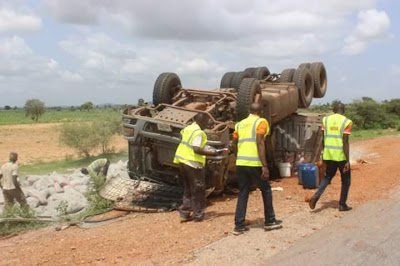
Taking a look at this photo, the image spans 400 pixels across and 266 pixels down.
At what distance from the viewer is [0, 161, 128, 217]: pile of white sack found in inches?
472

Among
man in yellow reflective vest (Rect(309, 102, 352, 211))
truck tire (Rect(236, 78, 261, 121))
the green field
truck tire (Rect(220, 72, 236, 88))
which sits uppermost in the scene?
truck tire (Rect(220, 72, 236, 88))

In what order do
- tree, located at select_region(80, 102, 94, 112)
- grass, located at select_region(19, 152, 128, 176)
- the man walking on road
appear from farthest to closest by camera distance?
tree, located at select_region(80, 102, 94, 112)
grass, located at select_region(19, 152, 128, 176)
the man walking on road

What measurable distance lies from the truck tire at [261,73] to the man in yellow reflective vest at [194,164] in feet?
19.6

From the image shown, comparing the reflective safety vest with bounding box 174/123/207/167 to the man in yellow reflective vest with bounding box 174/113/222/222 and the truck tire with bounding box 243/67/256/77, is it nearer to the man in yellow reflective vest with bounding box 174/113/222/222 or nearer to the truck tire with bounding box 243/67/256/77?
the man in yellow reflective vest with bounding box 174/113/222/222

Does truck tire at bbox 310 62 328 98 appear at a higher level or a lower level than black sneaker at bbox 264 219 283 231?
higher

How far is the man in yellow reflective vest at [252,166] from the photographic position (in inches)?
282

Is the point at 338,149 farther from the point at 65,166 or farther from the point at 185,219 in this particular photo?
the point at 65,166

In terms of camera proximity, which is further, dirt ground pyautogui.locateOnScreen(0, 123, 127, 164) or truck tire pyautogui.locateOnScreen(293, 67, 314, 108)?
dirt ground pyautogui.locateOnScreen(0, 123, 127, 164)

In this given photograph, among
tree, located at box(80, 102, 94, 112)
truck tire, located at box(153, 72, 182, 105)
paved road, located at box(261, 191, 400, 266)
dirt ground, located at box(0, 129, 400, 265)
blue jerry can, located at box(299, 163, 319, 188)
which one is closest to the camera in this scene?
paved road, located at box(261, 191, 400, 266)

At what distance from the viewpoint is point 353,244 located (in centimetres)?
645

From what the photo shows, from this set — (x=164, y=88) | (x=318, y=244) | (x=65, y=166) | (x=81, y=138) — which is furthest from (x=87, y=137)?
(x=318, y=244)

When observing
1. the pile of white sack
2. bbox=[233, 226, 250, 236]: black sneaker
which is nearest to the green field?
the pile of white sack

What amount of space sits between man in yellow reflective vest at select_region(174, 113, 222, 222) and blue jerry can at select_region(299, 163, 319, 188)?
3.19 m

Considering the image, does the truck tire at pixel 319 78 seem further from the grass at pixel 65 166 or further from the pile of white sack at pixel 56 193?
the grass at pixel 65 166
